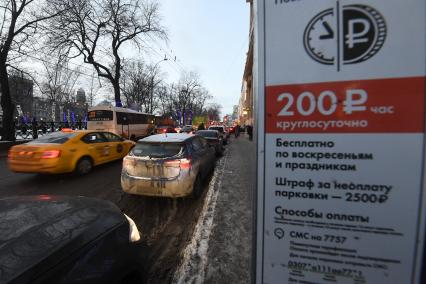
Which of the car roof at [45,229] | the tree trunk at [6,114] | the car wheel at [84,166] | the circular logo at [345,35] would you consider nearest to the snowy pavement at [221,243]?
the circular logo at [345,35]

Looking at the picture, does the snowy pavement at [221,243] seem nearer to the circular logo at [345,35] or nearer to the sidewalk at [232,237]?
the sidewalk at [232,237]

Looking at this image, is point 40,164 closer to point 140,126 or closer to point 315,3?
point 315,3

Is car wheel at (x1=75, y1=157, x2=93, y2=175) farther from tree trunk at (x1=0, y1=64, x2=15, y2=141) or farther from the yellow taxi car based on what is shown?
tree trunk at (x1=0, y1=64, x2=15, y2=141)

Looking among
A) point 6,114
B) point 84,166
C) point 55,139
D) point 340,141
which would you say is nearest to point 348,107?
point 340,141

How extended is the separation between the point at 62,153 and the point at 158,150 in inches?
145

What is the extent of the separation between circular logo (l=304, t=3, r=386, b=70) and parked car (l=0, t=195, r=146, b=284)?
78.5 inches

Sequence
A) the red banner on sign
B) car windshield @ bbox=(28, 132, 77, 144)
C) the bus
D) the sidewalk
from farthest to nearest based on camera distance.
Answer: the bus → car windshield @ bbox=(28, 132, 77, 144) → the sidewalk → the red banner on sign

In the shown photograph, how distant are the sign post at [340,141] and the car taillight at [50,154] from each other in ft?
24.9

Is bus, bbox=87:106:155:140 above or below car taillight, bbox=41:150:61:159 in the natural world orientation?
above

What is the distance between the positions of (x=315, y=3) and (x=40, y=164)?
319 inches

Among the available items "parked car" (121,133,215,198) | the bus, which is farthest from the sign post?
the bus

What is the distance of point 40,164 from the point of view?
7113 mm

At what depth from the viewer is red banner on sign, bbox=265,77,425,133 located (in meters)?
1.14

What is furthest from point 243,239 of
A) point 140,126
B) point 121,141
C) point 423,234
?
point 140,126
